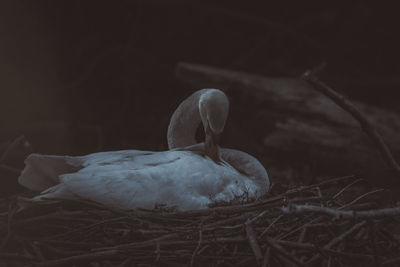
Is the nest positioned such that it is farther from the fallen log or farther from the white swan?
the fallen log

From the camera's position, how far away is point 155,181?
9.55ft

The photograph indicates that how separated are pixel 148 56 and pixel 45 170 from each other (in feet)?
10.3

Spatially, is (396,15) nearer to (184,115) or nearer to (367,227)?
(184,115)

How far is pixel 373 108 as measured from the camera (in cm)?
493

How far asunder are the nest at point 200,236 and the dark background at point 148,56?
225cm

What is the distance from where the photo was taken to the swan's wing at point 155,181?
283 cm

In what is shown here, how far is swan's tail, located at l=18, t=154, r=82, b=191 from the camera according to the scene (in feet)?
9.89

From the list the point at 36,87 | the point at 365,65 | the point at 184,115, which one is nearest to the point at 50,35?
the point at 36,87

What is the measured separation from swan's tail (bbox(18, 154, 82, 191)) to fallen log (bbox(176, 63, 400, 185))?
2.00 m

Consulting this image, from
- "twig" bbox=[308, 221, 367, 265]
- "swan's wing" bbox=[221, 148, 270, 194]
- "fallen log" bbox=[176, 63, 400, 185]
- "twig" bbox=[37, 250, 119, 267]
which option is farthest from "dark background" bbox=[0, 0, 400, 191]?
"twig" bbox=[37, 250, 119, 267]

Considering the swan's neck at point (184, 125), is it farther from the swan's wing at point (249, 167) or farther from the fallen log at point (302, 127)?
the fallen log at point (302, 127)

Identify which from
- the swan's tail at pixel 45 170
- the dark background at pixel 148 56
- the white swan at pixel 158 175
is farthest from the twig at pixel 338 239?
the dark background at pixel 148 56

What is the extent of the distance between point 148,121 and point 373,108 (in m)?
2.27

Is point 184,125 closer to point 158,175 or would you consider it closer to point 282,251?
point 158,175
